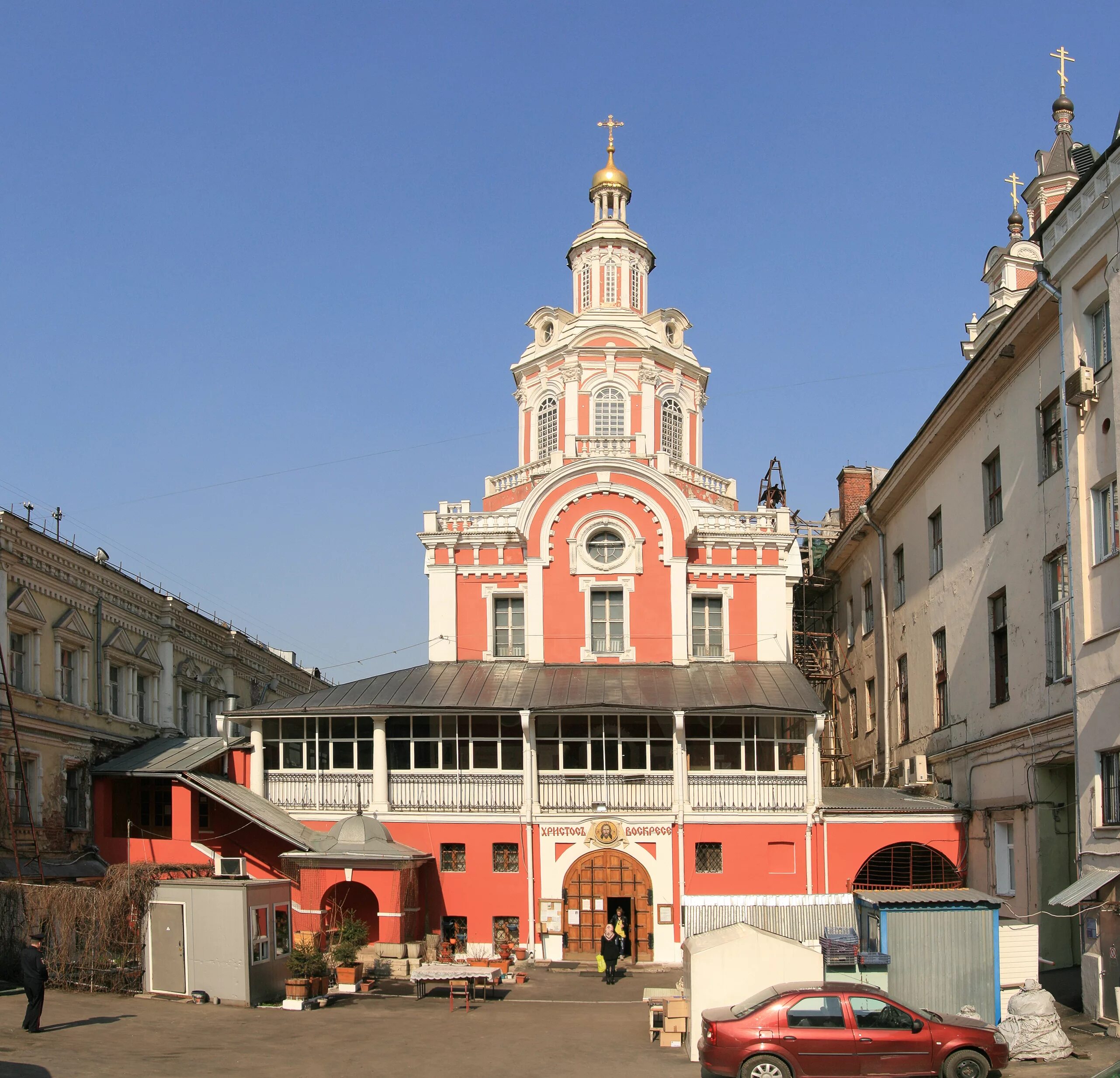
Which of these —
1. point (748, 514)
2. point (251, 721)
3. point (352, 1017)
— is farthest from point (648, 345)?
point (352, 1017)

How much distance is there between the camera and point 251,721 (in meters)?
36.5

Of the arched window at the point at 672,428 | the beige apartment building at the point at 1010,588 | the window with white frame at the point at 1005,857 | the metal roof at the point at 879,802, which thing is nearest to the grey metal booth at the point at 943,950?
the beige apartment building at the point at 1010,588

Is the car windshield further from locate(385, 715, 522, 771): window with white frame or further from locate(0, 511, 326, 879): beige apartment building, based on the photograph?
locate(0, 511, 326, 879): beige apartment building

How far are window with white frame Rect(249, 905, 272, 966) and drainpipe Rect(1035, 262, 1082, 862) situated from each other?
49.4ft

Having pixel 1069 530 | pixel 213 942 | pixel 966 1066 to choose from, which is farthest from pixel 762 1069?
pixel 213 942

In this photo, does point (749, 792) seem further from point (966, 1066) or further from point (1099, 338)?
point (966, 1066)

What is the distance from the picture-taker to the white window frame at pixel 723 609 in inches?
1510

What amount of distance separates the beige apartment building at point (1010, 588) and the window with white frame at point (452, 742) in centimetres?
1062

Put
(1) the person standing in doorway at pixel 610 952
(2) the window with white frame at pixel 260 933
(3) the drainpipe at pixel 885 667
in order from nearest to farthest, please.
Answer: (2) the window with white frame at pixel 260 933 < (1) the person standing in doorway at pixel 610 952 < (3) the drainpipe at pixel 885 667

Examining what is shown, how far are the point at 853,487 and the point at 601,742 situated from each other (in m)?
20.3

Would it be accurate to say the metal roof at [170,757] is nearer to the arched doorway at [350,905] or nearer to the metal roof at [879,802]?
the arched doorway at [350,905]

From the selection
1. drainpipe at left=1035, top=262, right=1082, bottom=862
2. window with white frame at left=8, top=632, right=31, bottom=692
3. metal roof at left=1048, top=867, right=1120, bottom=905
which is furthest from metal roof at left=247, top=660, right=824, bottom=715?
metal roof at left=1048, top=867, right=1120, bottom=905

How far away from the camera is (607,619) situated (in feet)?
126

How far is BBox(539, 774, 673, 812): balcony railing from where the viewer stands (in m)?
34.4
